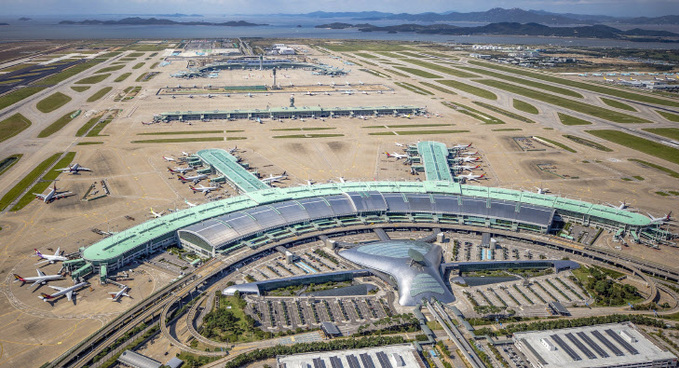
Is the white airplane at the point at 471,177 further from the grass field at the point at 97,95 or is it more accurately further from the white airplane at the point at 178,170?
the grass field at the point at 97,95

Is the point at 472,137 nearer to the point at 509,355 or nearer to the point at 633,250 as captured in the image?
the point at 633,250

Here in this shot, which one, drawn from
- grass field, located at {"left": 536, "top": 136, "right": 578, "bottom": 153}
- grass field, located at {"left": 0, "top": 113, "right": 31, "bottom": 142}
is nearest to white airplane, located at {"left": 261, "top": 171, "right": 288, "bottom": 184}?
grass field, located at {"left": 0, "top": 113, "right": 31, "bottom": 142}

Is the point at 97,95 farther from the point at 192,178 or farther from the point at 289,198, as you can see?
the point at 289,198

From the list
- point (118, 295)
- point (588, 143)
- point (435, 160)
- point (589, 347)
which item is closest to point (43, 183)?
point (118, 295)

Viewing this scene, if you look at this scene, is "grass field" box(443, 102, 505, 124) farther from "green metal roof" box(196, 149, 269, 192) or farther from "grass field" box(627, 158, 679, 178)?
"green metal roof" box(196, 149, 269, 192)

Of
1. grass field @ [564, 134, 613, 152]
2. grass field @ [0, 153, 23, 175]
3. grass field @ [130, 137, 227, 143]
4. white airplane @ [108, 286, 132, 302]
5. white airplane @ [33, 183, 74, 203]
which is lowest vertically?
white airplane @ [108, 286, 132, 302]
